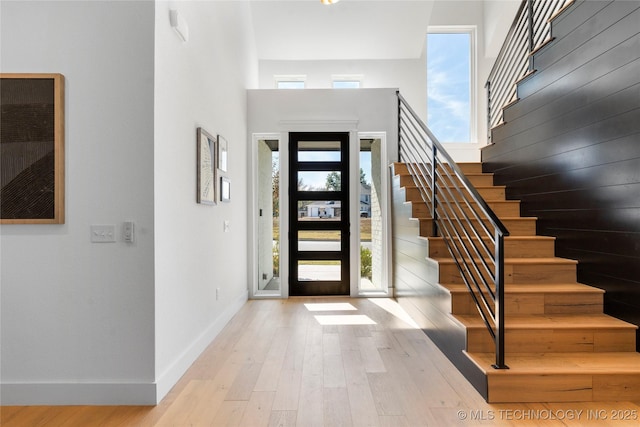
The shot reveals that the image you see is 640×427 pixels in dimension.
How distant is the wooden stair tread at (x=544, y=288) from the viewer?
2.66m

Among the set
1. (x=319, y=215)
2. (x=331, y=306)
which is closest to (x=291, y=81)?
(x=319, y=215)

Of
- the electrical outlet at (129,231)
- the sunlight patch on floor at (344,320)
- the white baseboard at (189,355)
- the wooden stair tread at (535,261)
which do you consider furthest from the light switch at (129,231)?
the wooden stair tread at (535,261)

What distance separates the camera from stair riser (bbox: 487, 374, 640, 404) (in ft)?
6.83

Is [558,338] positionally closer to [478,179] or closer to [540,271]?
[540,271]

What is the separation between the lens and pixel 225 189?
359 cm

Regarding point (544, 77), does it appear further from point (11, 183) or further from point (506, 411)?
point (11, 183)

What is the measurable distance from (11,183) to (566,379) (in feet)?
11.5

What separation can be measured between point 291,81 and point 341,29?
→ 46.1 inches

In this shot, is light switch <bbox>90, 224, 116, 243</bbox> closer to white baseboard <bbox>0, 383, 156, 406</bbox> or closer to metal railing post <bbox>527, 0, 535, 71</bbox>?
white baseboard <bbox>0, 383, 156, 406</bbox>

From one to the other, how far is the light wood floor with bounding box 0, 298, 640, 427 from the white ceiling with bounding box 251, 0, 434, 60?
4421 millimetres

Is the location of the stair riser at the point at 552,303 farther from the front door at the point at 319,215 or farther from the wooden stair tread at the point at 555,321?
the front door at the point at 319,215

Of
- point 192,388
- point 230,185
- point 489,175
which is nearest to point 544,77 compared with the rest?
point 489,175

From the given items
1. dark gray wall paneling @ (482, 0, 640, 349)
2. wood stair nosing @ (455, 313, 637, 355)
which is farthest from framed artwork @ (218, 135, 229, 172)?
dark gray wall paneling @ (482, 0, 640, 349)

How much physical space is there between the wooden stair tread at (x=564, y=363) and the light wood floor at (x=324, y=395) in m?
0.18
